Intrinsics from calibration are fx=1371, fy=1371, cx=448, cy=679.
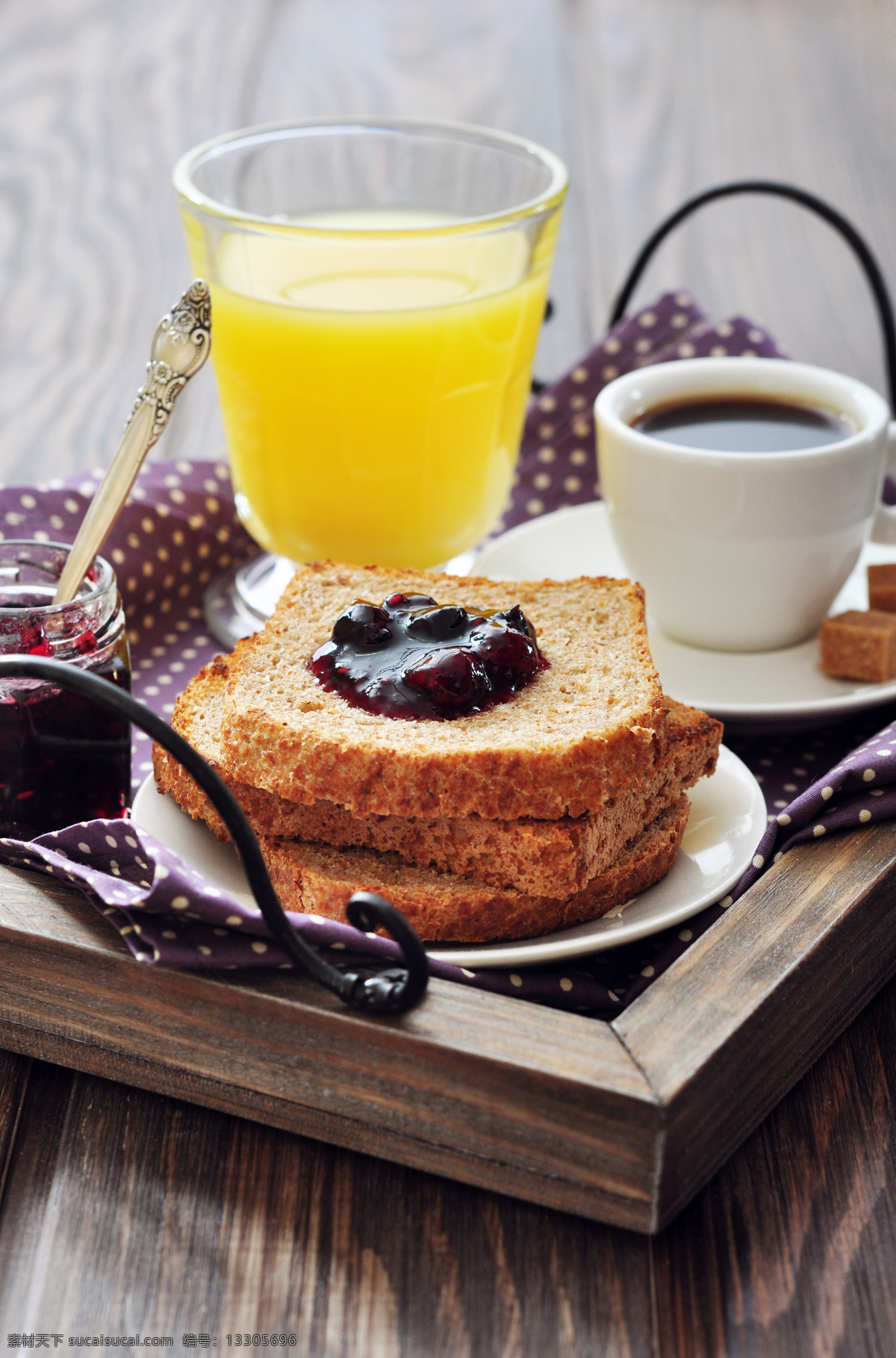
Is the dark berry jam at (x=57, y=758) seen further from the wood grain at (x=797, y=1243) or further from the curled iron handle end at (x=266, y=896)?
the wood grain at (x=797, y=1243)

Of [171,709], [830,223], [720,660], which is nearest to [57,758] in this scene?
[171,709]

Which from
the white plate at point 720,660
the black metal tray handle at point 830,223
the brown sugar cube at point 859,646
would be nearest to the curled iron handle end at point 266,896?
the white plate at point 720,660

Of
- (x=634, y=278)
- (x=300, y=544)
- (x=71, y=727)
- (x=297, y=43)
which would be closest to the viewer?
(x=71, y=727)

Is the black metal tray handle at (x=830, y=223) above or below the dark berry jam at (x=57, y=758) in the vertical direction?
above

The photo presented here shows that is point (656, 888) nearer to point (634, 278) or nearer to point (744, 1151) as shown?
point (744, 1151)

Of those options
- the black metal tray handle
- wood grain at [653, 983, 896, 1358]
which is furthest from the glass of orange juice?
wood grain at [653, 983, 896, 1358]

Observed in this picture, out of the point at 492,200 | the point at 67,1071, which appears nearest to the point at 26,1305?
the point at 67,1071

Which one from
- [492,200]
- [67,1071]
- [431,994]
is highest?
[492,200]
